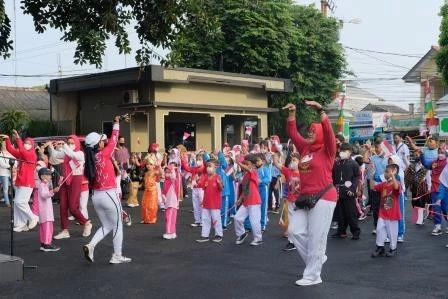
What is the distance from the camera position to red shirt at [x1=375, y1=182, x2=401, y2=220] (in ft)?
29.9

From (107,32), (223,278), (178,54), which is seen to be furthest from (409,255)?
(107,32)

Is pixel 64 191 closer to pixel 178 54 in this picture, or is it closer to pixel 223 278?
pixel 178 54

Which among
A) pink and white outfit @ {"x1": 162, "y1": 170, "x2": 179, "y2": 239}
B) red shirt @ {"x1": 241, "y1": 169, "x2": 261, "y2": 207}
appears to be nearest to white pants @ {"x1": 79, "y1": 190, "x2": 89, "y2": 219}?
pink and white outfit @ {"x1": 162, "y1": 170, "x2": 179, "y2": 239}

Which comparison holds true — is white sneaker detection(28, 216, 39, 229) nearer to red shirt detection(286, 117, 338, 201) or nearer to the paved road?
the paved road

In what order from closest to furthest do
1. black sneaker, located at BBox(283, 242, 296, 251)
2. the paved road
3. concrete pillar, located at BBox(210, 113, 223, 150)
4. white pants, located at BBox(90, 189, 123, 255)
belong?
1. the paved road
2. white pants, located at BBox(90, 189, 123, 255)
3. black sneaker, located at BBox(283, 242, 296, 251)
4. concrete pillar, located at BBox(210, 113, 223, 150)

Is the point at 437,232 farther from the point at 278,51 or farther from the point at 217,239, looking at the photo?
the point at 278,51

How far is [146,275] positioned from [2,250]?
3.46m

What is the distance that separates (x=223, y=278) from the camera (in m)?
7.60

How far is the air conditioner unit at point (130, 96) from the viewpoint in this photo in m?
25.6

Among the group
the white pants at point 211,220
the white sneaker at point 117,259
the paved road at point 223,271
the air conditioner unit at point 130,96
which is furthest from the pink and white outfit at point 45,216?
the air conditioner unit at point 130,96

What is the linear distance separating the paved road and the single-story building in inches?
575

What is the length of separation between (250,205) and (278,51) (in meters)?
24.7

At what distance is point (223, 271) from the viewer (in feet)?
26.3

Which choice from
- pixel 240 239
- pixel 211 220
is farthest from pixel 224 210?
pixel 240 239
